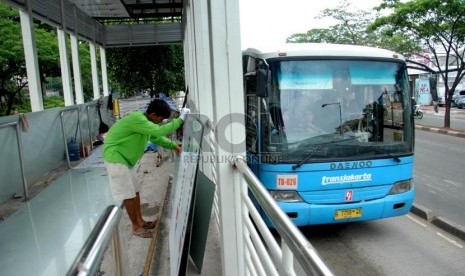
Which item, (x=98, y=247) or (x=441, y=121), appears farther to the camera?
(x=441, y=121)

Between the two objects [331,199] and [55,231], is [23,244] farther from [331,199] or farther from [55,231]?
[331,199]

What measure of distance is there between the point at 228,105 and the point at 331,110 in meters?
1.99

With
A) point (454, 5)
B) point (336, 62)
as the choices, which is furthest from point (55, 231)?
point (454, 5)

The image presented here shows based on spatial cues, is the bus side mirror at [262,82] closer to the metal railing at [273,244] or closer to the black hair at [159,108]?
the black hair at [159,108]

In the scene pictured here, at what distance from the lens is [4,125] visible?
5441mm

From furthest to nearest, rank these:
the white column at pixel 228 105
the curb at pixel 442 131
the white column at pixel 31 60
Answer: the curb at pixel 442 131, the white column at pixel 31 60, the white column at pixel 228 105

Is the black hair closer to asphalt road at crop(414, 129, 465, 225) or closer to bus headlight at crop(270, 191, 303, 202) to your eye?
bus headlight at crop(270, 191, 303, 202)

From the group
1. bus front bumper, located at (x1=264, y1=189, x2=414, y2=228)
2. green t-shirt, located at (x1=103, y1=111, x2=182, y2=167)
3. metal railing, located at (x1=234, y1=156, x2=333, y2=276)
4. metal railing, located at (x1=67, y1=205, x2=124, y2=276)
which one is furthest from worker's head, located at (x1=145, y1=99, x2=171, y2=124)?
metal railing, located at (x1=67, y1=205, x2=124, y2=276)

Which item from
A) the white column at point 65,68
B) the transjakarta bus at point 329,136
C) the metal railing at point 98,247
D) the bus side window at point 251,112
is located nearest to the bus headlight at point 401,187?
the transjakarta bus at point 329,136

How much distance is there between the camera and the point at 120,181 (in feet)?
13.5

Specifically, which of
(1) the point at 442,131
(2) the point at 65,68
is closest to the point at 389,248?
(2) the point at 65,68

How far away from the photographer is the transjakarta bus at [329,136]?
412cm

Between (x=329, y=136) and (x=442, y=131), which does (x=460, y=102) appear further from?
(x=329, y=136)

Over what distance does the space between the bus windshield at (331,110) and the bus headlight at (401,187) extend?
1.19ft
